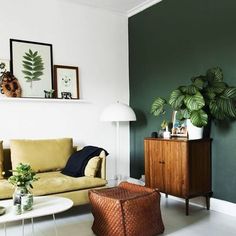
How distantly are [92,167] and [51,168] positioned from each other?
619 mm

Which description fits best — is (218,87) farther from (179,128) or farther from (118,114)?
(118,114)

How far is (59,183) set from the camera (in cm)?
315

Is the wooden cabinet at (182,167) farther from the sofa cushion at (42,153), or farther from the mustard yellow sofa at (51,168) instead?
the sofa cushion at (42,153)

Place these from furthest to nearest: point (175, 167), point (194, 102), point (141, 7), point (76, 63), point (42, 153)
Result: point (141, 7) → point (76, 63) → point (42, 153) → point (175, 167) → point (194, 102)

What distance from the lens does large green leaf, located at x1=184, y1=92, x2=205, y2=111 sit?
3061 mm

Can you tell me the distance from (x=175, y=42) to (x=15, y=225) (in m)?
3.04

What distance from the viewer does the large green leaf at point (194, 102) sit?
3061 millimetres

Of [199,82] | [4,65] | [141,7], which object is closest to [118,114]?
[199,82]

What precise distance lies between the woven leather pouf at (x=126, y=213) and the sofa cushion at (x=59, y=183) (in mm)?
478

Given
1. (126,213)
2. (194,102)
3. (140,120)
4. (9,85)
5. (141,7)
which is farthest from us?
(140,120)

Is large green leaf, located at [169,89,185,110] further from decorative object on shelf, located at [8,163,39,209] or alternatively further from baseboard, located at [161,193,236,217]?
decorative object on shelf, located at [8,163,39,209]

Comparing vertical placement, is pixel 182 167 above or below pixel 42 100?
below

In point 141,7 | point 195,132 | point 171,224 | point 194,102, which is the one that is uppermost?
point 141,7

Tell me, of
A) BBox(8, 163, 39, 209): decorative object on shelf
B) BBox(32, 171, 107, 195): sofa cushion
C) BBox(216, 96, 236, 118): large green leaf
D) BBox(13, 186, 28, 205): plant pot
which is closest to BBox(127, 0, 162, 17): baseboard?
BBox(216, 96, 236, 118): large green leaf
